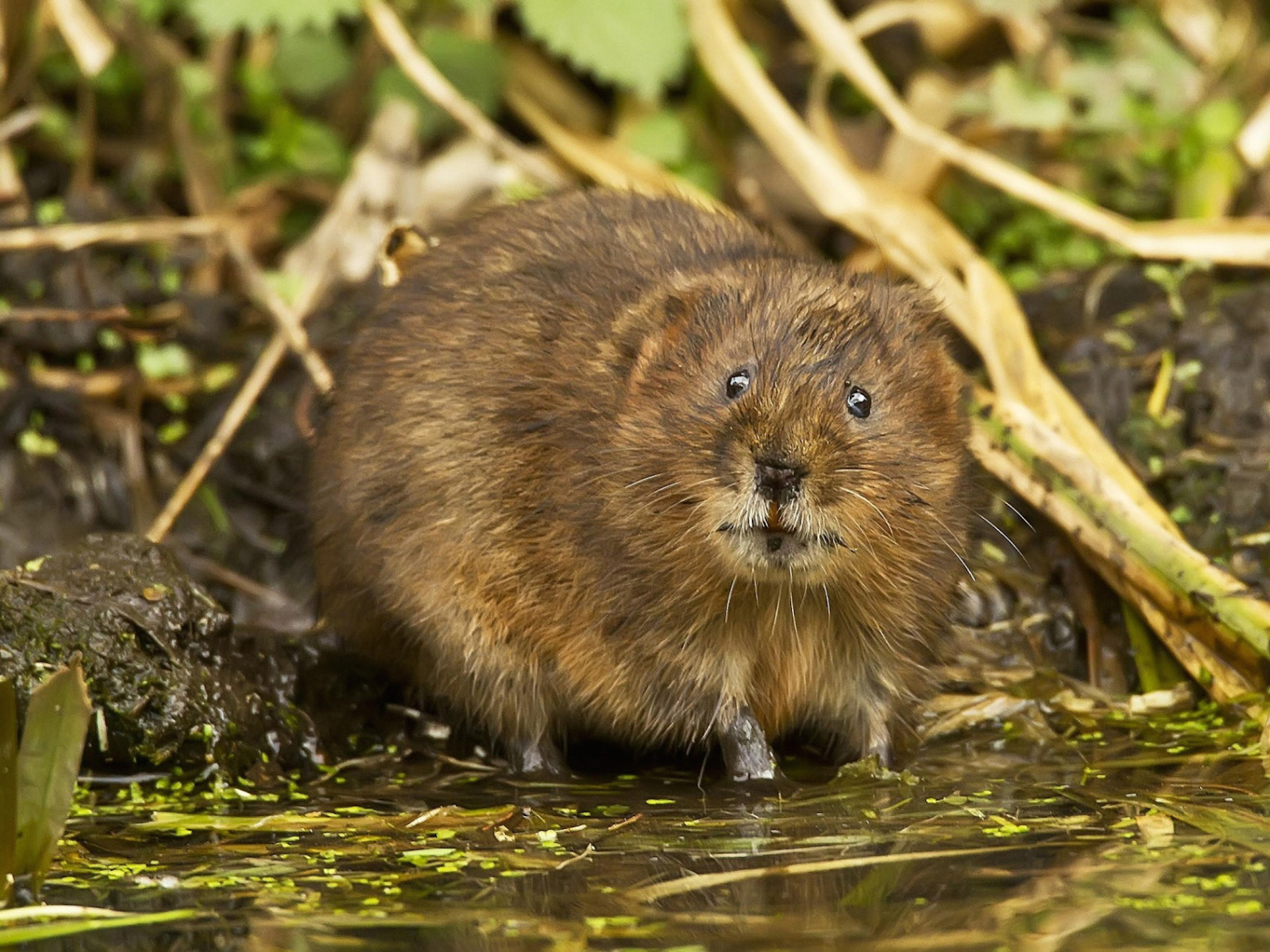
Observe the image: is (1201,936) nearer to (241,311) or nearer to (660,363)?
(660,363)

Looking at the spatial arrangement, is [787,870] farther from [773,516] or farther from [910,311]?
[910,311]

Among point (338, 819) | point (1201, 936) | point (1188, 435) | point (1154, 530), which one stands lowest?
point (1201, 936)

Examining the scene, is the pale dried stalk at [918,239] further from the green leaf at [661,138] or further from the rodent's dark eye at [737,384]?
the rodent's dark eye at [737,384]

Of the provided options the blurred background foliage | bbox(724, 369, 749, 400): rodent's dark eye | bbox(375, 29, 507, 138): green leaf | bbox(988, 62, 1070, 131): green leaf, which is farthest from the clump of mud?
bbox(988, 62, 1070, 131): green leaf

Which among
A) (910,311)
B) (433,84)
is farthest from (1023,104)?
(910,311)

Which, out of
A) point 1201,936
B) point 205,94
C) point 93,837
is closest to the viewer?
point 1201,936

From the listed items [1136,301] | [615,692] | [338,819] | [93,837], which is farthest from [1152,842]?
[1136,301]

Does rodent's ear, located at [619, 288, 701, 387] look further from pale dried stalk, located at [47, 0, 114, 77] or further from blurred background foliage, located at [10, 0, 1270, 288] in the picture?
pale dried stalk, located at [47, 0, 114, 77]

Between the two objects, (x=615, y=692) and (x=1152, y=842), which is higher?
(x=615, y=692)

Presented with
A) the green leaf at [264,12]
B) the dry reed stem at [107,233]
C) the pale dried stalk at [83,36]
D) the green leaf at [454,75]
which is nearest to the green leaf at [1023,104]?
the green leaf at [454,75]
